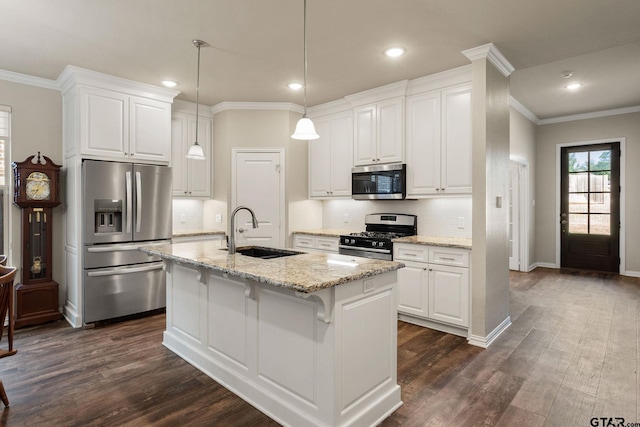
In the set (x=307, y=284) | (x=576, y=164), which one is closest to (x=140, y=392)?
(x=307, y=284)

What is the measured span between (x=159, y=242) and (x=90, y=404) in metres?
2.09

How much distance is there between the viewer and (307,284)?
5.47 feet

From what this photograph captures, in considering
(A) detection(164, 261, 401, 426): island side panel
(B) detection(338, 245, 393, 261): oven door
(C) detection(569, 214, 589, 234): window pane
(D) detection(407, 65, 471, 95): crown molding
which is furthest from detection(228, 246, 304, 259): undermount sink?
(C) detection(569, 214, 589, 234): window pane

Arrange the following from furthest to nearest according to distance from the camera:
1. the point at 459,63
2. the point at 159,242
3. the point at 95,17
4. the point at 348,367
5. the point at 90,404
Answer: the point at 159,242 → the point at 459,63 → the point at 95,17 → the point at 90,404 → the point at 348,367

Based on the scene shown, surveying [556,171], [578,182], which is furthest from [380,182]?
[578,182]

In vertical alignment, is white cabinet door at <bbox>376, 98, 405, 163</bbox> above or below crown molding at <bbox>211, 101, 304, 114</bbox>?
below

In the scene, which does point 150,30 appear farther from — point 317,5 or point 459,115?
point 459,115

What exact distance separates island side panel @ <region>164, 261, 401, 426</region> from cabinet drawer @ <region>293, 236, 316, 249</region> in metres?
2.25

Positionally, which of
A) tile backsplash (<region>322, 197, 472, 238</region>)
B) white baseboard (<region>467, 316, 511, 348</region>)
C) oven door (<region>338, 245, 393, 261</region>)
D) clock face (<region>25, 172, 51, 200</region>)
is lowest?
white baseboard (<region>467, 316, 511, 348</region>)

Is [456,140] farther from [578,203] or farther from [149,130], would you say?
[578,203]

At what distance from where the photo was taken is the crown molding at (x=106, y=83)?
366 cm

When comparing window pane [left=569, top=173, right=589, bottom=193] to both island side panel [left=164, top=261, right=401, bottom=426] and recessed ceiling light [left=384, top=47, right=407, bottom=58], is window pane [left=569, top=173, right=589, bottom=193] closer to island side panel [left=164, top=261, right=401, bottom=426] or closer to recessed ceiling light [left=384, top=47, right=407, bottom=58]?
recessed ceiling light [left=384, top=47, right=407, bottom=58]

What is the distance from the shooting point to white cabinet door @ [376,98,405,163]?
163 inches

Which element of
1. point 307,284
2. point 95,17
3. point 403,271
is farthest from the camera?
point 403,271
